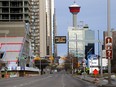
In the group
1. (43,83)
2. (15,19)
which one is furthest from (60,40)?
(15,19)

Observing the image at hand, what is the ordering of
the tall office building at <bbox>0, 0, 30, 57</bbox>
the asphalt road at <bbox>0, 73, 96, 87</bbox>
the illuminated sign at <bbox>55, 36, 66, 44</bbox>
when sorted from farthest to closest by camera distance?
the tall office building at <bbox>0, 0, 30, 57</bbox> < the illuminated sign at <bbox>55, 36, 66, 44</bbox> < the asphalt road at <bbox>0, 73, 96, 87</bbox>

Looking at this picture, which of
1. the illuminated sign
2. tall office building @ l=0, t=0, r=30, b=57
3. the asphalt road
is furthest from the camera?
tall office building @ l=0, t=0, r=30, b=57

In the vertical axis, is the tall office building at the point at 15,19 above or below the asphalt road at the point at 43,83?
above

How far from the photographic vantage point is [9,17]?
168 m

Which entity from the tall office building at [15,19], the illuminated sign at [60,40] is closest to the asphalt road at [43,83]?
the illuminated sign at [60,40]

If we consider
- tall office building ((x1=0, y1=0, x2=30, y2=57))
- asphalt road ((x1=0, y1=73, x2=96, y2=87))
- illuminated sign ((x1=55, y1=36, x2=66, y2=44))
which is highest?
tall office building ((x1=0, y1=0, x2=30, y2=57))

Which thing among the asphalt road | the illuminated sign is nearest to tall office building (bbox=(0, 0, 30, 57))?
the asphalt road

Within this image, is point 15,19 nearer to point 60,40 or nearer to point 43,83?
point 60,40

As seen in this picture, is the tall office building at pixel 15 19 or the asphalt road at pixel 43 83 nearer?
the asphalt road at pixel 43 83

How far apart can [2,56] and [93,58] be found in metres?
81.7

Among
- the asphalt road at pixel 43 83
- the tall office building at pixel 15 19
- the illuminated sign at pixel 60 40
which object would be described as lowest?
the asphalt road at pixel 43 83

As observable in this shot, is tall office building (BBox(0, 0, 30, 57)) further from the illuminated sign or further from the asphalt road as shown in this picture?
the illuminated sign

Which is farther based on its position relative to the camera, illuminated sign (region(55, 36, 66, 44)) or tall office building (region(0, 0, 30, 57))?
tall office building (region(0, 0, 30, 57))

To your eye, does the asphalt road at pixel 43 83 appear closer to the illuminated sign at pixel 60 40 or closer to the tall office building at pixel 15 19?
the illuminated sign at pixel 60 40
